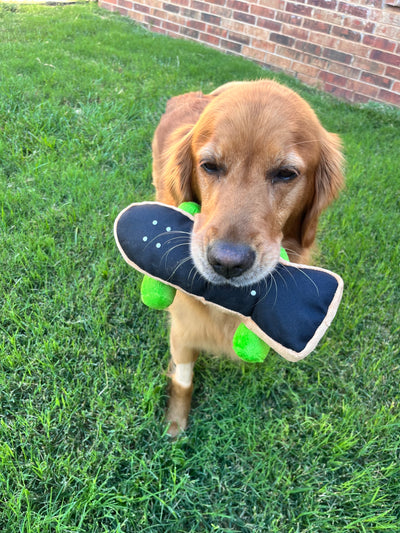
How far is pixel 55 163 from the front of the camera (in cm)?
325

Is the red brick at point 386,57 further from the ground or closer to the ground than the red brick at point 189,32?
further from the ground

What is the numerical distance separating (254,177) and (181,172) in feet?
1.73

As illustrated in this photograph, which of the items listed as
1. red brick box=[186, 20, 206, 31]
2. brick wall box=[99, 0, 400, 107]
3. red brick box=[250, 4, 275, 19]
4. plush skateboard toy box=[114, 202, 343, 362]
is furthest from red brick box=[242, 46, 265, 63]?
plush skateboard toy box=[114, 202, 343, 362]

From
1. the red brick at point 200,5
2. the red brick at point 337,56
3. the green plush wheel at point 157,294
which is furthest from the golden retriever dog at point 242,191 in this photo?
the red brick at point 200,5

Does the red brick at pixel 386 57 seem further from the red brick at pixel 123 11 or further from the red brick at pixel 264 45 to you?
the red brick at pixel 123 11

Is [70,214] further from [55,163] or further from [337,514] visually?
[337,514]

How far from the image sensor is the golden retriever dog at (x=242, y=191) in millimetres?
1495

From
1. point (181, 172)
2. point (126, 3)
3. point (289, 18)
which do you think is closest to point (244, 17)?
point (289, 18)

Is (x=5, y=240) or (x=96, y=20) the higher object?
(x=96, y=20)

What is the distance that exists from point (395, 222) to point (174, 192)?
220cm

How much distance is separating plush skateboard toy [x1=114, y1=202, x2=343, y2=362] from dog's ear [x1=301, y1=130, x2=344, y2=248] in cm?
32

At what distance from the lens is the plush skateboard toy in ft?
4.61

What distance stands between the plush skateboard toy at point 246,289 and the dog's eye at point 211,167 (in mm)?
216

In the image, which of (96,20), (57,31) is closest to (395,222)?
(57,31)
